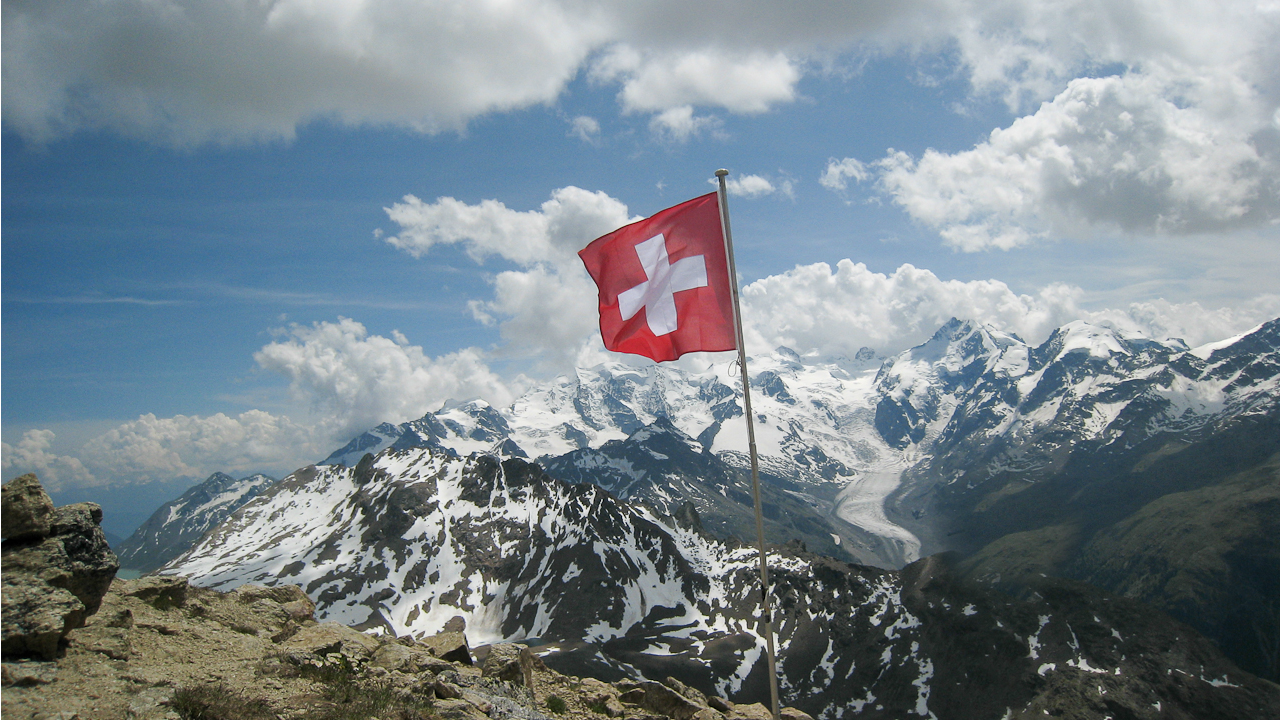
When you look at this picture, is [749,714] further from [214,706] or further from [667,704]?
[214,706]

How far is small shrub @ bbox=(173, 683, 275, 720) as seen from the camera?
13.4 meters

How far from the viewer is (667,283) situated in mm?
20859

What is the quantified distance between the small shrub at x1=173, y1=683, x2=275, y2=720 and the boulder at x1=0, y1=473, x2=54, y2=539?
488cm

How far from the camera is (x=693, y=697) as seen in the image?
1282 inches

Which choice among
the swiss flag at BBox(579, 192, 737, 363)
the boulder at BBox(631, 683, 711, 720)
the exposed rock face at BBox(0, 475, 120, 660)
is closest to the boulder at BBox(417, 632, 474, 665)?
the boulder at BBox(631, 683, 711, 720)

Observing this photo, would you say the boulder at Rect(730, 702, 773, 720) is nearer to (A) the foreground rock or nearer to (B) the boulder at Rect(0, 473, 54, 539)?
(A) the foreground rock

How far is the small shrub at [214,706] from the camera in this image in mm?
13406

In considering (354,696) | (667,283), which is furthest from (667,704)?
(667,283)

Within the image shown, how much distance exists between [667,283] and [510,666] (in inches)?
622

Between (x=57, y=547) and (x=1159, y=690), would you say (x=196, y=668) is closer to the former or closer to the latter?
(x=57, y=547)

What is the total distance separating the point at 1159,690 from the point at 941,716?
50287 millimetres

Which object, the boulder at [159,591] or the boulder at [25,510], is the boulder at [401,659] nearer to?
the boulder at [159,591]

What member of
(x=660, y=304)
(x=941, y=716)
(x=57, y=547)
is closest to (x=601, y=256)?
(x=660, y=304)

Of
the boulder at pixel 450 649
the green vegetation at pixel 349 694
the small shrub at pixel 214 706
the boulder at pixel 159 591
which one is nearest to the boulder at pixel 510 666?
the boulder at pixel 450 649
